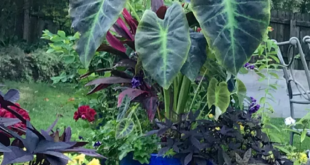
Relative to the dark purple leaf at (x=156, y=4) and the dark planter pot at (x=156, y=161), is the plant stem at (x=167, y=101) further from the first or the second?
the dark purple leaf at (x=156, y=4)

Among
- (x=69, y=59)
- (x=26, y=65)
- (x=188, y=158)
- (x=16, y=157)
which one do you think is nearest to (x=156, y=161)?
(x=188, y=158)

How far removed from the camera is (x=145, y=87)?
1.62 m

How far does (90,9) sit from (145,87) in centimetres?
49

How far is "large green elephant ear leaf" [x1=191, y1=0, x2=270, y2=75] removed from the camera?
111 cm

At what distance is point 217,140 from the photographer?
1.41 metres

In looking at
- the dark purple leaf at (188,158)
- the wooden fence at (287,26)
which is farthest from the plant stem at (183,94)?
the wooden fence at (287,26)

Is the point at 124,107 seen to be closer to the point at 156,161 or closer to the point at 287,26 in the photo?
the point at 156,161

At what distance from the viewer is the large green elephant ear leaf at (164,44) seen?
3.82ft

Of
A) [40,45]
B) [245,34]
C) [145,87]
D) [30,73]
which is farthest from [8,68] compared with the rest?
[245,34]

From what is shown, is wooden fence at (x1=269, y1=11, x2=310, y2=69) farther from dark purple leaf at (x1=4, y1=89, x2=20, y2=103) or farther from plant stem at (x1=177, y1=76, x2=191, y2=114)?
dark purple leaf at (x1=4, y1=89, x2=20, y2=103)

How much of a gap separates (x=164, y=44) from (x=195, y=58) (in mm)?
140

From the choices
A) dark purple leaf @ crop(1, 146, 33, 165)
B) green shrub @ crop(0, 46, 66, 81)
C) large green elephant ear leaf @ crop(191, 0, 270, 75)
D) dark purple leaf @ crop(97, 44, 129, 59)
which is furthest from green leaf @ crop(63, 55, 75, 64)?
green shrub @ crop(0, 46, 66, 81)

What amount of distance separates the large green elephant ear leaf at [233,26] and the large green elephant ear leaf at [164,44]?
10 cm

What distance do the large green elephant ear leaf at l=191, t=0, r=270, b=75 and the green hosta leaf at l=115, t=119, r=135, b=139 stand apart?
536 millimetres
